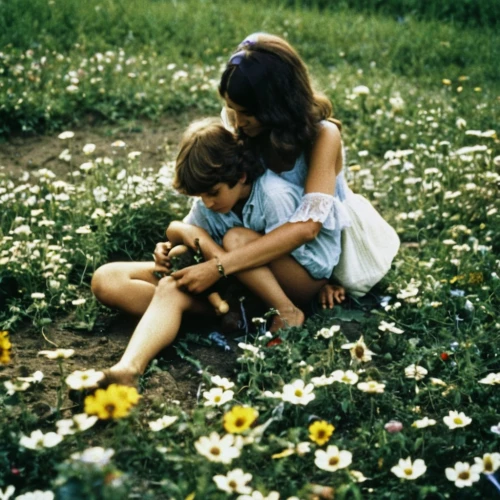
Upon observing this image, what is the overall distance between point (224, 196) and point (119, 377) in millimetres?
862

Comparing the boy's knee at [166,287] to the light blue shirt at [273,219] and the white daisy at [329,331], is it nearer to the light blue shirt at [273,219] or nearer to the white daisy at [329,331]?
the light blue shirt at [273,219]

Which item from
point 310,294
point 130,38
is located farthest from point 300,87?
point 130,38

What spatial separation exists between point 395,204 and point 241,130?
1382mm

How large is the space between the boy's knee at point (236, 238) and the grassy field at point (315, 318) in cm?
39

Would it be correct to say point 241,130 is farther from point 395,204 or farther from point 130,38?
point 130,38

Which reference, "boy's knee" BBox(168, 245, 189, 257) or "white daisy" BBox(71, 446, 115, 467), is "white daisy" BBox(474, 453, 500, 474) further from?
"boy's knee" BBox(168, 245, 189, 257)

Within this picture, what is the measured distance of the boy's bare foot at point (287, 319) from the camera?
9.82 ft

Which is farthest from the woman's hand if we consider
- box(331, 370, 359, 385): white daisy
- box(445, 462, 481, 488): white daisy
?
box(445, 462, 481, 488): white daisy

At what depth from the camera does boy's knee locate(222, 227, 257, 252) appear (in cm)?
303

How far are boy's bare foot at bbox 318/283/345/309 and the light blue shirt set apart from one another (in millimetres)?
92

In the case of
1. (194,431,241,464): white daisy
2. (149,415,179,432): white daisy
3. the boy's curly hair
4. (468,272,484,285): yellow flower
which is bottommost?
(468,272,484,285): yellow flower

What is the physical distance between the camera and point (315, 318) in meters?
3.12

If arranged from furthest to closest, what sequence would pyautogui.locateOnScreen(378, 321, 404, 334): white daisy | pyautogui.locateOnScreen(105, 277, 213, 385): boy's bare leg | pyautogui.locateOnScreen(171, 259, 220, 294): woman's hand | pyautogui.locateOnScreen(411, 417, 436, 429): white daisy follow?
pyautogui.locateOnScreen(171, 259, 220, 294): woman's hand → pyautogui.locateOnScreen(378, 321, 404, 334): white daisy → pyautogui.locateOnScreen(105, 277, 213, 385): boy's bare leg → pyautogui.locateOnScreen(411, 417, 436, 429): white daisy

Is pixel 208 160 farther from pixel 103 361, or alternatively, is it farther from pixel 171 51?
pixel 171 51
